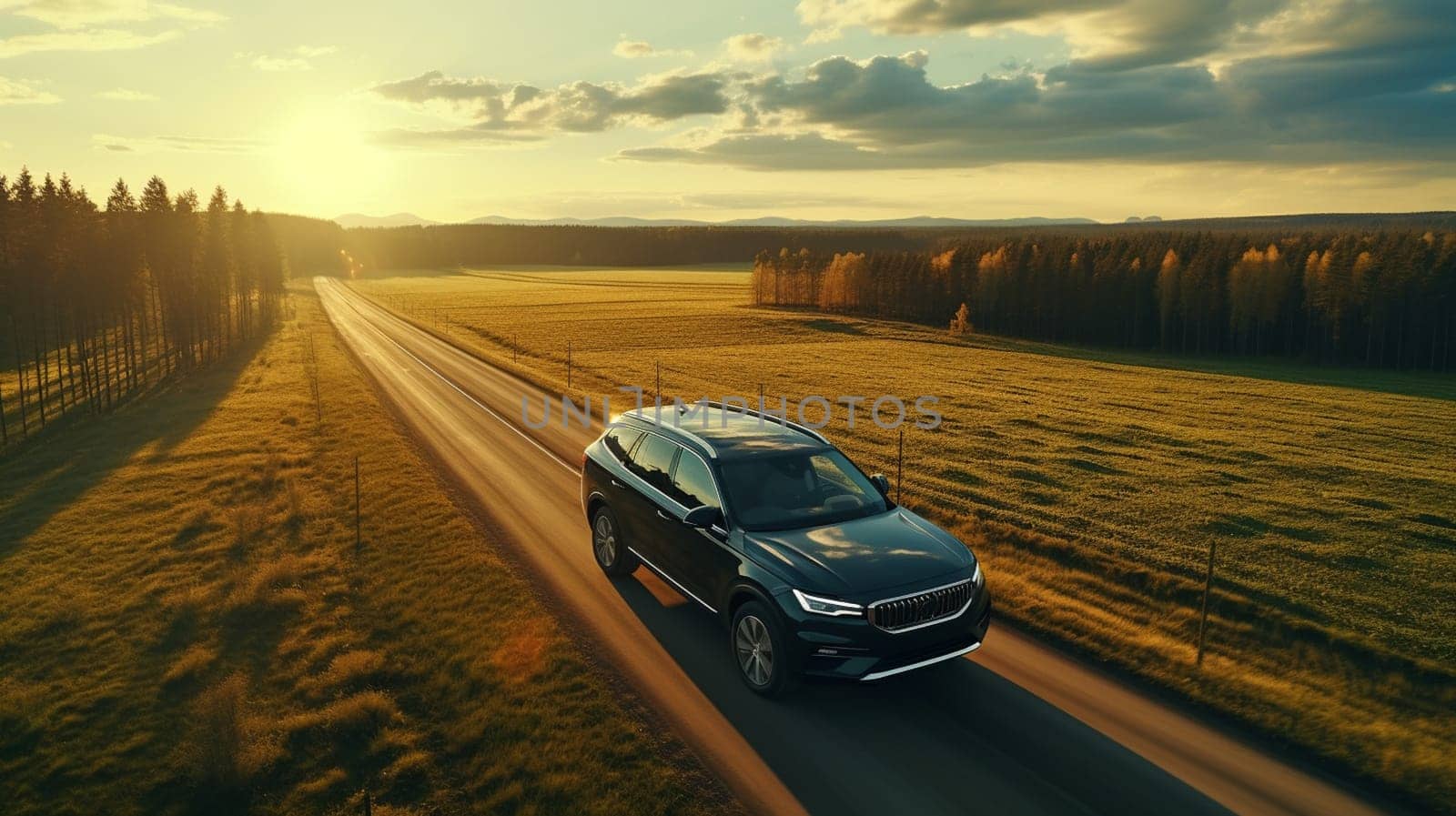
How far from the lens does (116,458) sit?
75.2 feet

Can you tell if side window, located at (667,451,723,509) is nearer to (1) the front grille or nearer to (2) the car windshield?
(2) the car windshield

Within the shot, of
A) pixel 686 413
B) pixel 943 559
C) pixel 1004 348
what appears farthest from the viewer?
pixel 1004 348

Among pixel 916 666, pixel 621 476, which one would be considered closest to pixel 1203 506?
pixel 916 666

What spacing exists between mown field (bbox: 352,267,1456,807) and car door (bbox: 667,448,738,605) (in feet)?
13.9

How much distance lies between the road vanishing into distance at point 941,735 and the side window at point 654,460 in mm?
1617

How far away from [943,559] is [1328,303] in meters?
92.2

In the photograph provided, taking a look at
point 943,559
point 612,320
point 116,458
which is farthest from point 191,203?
point 943,559

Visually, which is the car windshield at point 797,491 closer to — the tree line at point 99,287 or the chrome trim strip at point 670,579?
the chrome trim strip at point 670,579

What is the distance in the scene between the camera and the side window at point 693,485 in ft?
29.3

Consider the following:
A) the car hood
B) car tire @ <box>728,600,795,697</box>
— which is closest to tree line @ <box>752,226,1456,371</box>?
the car hood

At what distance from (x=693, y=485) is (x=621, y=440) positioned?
224 centimetres

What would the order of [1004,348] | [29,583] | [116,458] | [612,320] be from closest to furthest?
[29,583]
[116,458]
[1004,348]
[612,320]

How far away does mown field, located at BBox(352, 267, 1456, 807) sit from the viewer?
8781 millimetres

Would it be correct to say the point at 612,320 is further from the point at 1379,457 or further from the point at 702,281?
the point at 702,281
